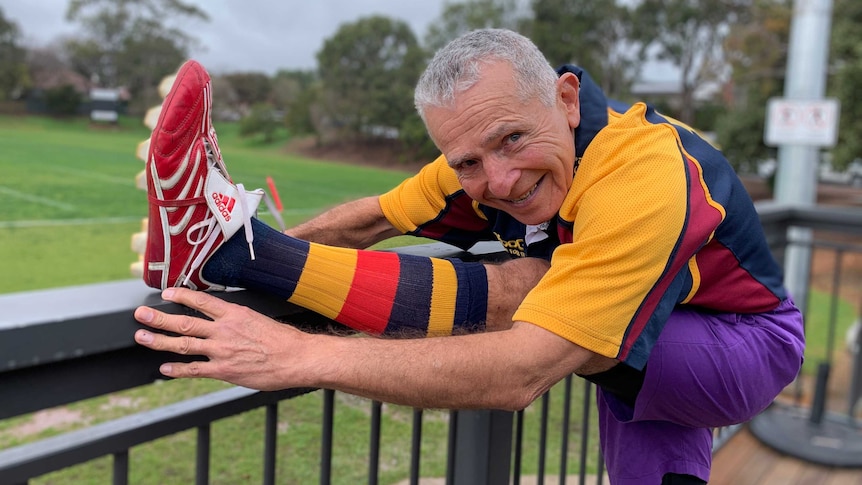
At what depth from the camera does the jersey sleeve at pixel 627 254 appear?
911 mm

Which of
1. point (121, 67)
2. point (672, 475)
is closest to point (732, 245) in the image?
point (672, 475)

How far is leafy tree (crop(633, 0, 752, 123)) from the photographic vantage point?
18.6 meters

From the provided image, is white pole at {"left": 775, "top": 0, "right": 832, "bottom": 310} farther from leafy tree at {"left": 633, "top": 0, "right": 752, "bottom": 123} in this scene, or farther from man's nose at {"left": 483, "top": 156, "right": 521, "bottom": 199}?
leafy tree at {"left": 633, "top": 0, "right": 752, "bottom": 123}

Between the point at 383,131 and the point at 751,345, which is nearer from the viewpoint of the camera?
the point at 751,345

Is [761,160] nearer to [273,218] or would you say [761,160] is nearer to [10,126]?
[10,126]

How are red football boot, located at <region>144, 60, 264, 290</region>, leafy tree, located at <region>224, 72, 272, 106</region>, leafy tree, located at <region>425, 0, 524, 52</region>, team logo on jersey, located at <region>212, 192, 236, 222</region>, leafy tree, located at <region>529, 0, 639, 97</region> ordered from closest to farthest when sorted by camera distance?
red football boot, located at <region>144, 60, 264, 290</region> < team logo on jersey, located at <region>212, 192, 236, 222</region> < leafy tree, located at <region>224, 72, 272, 106</region> < leafy tree, located at <region>425, 0, 524, 52</region> < leafy tree, located at <region>529, 0, 639, 97</region>

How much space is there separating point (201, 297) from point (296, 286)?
0.51 feet

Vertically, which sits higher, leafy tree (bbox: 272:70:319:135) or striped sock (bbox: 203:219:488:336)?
leafy tree (bbox: 272:70:319:135)

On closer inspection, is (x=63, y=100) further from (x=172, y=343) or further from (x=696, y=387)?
(x=696, y=387)

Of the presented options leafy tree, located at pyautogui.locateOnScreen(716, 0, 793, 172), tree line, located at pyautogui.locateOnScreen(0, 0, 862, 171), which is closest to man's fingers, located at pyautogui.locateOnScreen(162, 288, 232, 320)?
tree line, located at pyautogui.locateOnScreen(0, 0, 862, 171)

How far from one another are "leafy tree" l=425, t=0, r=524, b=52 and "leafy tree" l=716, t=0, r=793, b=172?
5.14 metres

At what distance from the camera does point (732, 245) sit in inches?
43.1

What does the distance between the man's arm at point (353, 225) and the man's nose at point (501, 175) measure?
0.46m

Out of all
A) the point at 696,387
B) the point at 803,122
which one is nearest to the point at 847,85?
the point at 803,122
